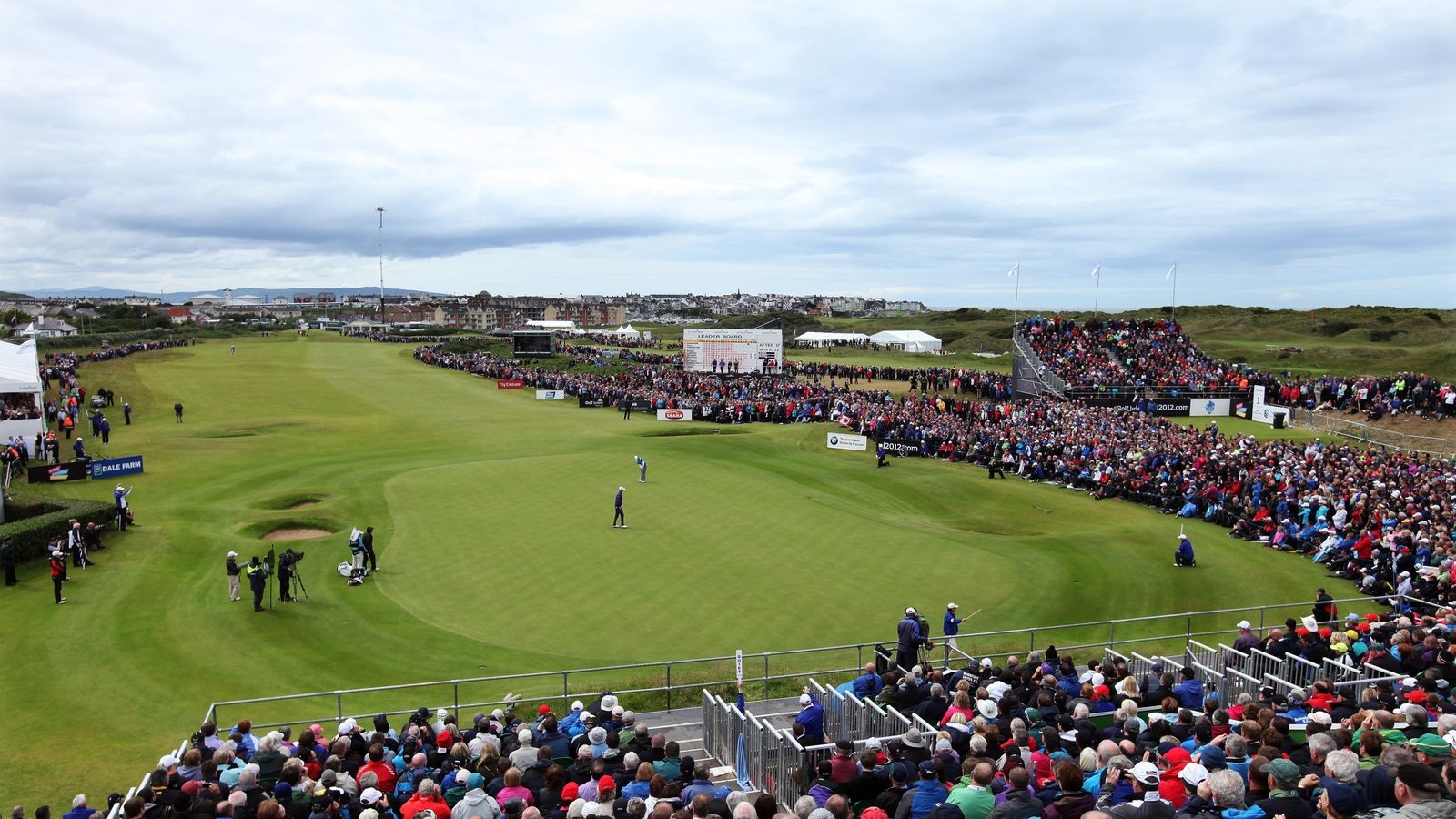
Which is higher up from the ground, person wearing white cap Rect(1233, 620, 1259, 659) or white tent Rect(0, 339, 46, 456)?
white tent Rect(0, 339, 46, 456)

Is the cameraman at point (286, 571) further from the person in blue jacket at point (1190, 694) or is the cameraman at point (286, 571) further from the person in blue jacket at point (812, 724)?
the person in blue jacket at point (1190, 694)

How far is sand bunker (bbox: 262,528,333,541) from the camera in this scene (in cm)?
2762

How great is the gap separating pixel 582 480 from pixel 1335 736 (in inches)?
1140

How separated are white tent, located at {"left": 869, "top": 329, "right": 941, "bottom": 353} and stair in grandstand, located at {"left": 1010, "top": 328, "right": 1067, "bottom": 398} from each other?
5590 centimetres

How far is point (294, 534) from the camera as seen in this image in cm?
2819

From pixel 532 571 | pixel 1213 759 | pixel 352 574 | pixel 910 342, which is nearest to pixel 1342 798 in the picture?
pixel 1213 759

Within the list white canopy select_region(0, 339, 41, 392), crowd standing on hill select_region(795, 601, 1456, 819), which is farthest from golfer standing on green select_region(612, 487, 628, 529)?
white canopy select_region(0, 339, 41, 392)

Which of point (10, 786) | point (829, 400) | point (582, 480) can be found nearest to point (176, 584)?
point (10, 786)

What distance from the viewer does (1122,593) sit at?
73.8 feet

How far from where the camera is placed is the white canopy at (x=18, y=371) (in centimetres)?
3778

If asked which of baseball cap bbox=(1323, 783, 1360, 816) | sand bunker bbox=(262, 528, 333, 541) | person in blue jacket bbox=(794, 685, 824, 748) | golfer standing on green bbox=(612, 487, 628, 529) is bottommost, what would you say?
sand bunker bbox=(262, 528, 333, 541)

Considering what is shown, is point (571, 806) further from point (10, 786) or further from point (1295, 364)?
point (1295, 364)

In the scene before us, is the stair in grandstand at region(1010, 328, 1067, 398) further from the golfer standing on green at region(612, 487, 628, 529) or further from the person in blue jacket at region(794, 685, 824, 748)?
the person in blue jacket at region(794, 685, 824, 748)

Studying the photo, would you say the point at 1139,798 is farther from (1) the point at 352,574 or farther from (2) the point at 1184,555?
(1) the point at 352,574
